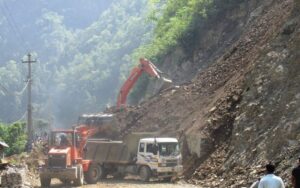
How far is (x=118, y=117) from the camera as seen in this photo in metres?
36.4

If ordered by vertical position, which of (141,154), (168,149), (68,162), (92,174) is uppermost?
(168,149)

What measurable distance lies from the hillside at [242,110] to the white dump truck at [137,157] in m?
1.03

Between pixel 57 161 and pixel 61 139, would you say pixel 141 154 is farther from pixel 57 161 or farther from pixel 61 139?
pixel 57 161

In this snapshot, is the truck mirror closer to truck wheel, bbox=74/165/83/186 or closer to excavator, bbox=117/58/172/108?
truck wheel, bbox=74/165/83/186

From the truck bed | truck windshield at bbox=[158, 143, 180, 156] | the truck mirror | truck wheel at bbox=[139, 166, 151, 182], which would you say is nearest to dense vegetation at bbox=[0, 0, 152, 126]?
the truck bed

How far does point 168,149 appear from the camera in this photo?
86.1ft

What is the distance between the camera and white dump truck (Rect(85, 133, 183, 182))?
2598 centimetres

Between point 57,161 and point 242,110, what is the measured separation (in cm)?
825

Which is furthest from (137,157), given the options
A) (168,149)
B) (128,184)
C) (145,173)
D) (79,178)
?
(79,178)

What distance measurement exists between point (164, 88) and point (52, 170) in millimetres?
16737

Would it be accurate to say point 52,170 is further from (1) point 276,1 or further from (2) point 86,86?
(2) point 86,86

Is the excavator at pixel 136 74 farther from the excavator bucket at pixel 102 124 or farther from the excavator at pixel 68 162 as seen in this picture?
the excavator at pixel 68 162

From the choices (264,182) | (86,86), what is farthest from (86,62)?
(264,182)

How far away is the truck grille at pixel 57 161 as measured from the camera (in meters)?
23.4
